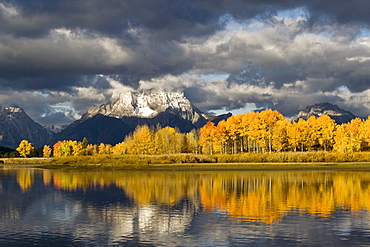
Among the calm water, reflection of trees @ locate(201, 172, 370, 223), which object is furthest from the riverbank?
the calm water

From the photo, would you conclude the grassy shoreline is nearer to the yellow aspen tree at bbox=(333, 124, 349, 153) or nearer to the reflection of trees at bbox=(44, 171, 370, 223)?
the yellow aspen tree at bbox=(333, 124, 349, 153)

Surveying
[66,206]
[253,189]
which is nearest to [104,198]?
[66,206]

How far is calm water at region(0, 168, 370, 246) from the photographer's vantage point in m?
25.5

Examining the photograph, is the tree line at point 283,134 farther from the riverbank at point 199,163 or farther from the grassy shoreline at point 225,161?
the riverbank at point 199,163

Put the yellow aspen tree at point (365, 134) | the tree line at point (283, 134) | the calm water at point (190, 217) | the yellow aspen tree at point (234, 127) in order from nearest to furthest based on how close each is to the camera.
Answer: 1. the calm water at point (190, 217)
2. the yellow aspen tree at point (365, 134)
3. the tree line at point (283, 134)
4. the yellow aspen tree at point (234, 127)

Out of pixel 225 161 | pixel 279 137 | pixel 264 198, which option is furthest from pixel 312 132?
pixel 264 198

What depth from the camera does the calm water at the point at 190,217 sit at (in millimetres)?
25500

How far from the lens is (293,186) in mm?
54469

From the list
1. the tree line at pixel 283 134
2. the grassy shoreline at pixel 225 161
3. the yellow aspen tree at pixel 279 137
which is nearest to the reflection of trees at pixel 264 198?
the grassy shoreline at pixel 225 161

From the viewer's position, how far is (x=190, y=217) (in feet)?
108

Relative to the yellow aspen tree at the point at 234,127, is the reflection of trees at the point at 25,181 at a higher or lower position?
lower

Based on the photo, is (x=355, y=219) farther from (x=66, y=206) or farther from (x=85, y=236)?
(x=66, y=206)

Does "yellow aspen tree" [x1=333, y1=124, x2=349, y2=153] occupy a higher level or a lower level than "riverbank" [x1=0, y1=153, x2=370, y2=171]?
higher

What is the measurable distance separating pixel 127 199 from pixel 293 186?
22.1m
